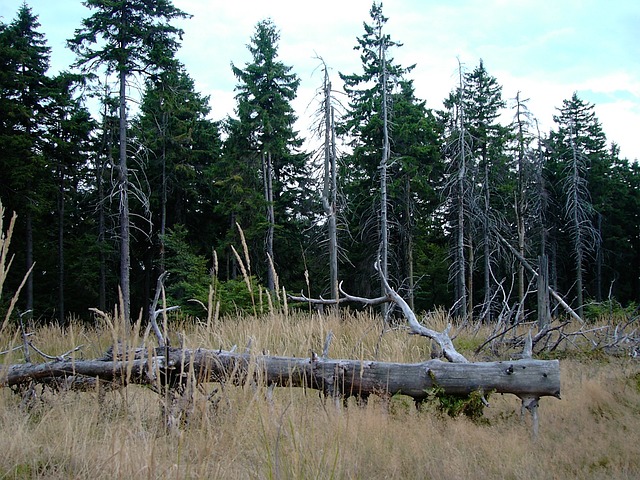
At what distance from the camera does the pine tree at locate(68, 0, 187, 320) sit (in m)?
13.9

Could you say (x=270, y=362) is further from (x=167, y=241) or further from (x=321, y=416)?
(x=167, y=241)

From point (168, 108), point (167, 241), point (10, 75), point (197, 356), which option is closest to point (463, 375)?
point (197, 356)

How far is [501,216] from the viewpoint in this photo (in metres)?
22.7

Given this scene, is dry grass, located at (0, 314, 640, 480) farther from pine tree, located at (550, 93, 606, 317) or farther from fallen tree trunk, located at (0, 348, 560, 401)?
pine tree, located at (550, 93, 606, 317)

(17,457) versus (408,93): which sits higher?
(408,93)

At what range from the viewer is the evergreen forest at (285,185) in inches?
750

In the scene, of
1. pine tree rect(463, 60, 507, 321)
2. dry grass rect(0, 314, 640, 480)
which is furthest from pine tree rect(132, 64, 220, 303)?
dry grass rect(0, 314, 640, 480)

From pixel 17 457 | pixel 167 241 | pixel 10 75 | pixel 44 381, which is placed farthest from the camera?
pixel 167 241

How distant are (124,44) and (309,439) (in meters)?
14.6

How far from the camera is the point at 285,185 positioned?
87.5 ft

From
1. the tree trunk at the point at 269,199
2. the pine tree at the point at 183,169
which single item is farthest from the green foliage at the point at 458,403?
the pine tree at the point at 183,169

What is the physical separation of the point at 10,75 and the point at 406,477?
76.1ft

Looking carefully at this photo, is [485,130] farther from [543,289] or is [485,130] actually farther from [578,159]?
[543,289]

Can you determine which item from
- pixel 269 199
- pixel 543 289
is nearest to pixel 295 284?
pixel 269 199
